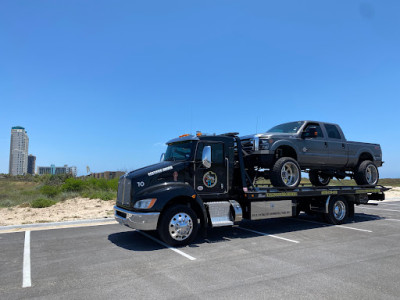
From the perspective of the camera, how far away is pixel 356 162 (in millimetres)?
10352

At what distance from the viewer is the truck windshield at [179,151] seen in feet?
24.2

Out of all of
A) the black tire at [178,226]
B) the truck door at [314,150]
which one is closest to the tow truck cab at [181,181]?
the black tire at [178,226]

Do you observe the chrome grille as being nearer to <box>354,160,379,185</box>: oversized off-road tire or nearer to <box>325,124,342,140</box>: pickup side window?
<box>325,124,342,140</box>: pickup side window

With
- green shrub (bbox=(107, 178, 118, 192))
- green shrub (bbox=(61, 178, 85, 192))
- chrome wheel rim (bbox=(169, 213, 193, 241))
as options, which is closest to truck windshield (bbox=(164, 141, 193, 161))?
chrome wheel rim (bbox=(169, 213, 193, 241))

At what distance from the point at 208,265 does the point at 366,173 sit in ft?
25.7

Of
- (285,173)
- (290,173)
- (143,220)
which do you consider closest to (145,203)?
(143,220)

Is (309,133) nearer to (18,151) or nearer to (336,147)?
(336,147)

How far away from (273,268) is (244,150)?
13.4ft

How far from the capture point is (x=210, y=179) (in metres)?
7.51

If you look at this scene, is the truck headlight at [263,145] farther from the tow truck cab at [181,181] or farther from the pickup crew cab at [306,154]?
the tow truck cab at [181,181]

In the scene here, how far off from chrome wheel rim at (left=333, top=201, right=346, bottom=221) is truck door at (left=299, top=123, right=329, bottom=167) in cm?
153

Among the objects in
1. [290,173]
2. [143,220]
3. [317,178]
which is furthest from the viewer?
[317,178]

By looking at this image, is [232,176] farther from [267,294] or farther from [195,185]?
[267,294]

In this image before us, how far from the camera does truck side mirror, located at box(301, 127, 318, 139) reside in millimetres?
8832
